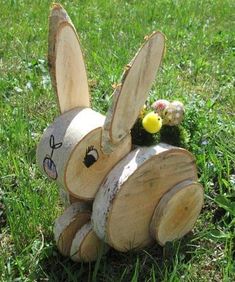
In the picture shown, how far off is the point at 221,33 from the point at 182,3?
1.16 m

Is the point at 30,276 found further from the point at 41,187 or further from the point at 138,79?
the point at 138,79

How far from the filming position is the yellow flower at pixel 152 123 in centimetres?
209

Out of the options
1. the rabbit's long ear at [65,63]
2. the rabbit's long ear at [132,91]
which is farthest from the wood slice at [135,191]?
the rabbit's long ear at [65,63]

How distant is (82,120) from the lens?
1.98 metres

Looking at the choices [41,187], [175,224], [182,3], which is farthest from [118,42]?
[175,224]

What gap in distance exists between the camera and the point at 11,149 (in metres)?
2.86

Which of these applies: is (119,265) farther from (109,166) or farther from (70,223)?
(109,166)

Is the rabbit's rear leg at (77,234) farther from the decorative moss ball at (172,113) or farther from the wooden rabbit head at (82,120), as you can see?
the decorative moss ball at (172,113)

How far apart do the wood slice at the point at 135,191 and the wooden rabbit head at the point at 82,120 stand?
0.22 ft

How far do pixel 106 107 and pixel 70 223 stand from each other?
4.27 ft

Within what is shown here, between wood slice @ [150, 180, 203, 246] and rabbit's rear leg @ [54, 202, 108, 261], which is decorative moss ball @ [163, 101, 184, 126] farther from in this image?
rabbit's rear leg @ [54, 202, 108, 261]

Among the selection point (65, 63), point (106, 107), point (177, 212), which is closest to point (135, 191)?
point (177, 212)

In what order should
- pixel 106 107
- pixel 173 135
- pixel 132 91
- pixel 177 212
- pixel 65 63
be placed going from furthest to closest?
pixel 106 107, pixel 173 135, pixel 177 212, pixel 65 63, pixel 132 91

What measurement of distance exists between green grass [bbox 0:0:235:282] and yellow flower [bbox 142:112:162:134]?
0.45 metres
